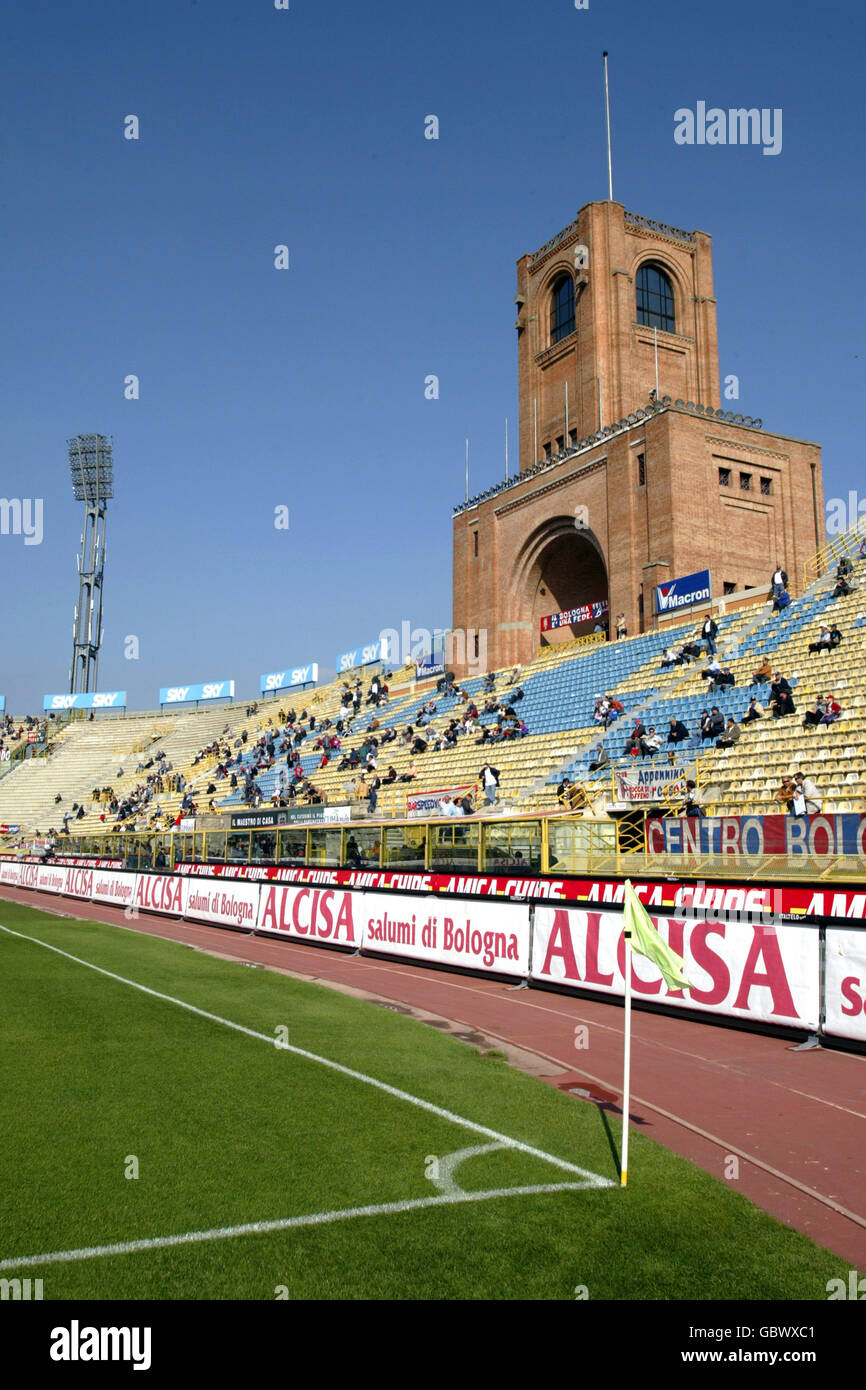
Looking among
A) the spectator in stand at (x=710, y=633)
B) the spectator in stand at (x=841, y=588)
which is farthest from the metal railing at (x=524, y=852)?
the spectator in stand at (x=841, y=588)

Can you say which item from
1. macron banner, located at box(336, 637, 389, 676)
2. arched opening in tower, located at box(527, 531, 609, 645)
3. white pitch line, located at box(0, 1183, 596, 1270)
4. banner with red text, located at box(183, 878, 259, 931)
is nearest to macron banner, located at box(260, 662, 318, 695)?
macron banner, located at box(336, 637, 389, 676)

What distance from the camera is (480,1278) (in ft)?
15.9

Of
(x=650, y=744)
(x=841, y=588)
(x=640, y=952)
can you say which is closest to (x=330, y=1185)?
(x=640, y=952)

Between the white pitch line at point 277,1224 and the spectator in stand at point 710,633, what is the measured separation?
26.1 meters

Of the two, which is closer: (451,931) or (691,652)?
(451,931)

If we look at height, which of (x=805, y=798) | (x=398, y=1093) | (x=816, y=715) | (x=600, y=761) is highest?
(x=816, y=715)

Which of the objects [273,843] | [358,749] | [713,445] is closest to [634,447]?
[713,445]

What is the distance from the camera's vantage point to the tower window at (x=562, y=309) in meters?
51.6

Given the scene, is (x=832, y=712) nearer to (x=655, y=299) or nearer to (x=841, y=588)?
(x=841, y=588)

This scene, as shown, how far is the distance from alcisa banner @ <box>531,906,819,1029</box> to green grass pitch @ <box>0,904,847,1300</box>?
3386 mm

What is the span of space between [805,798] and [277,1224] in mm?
14572

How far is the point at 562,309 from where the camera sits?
5247 cm

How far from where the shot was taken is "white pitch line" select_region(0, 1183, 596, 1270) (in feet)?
16.2

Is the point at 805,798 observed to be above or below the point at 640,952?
above
